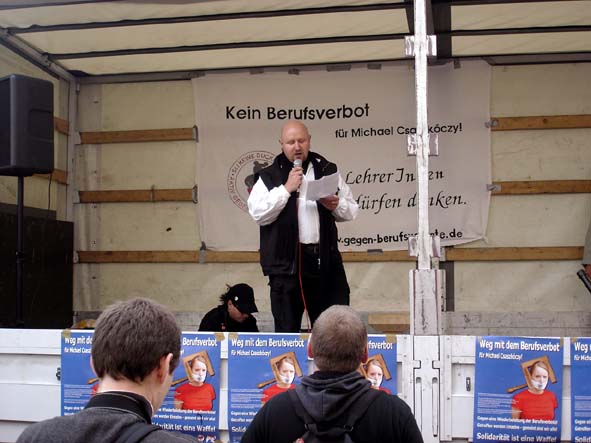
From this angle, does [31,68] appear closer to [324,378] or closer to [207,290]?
[207,290]

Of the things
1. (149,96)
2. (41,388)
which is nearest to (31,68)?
(149,96)

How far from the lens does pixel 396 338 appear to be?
381cm

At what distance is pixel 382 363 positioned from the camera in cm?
379

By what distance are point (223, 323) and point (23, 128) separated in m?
2.06

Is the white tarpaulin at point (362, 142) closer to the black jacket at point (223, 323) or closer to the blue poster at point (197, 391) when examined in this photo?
the black jacket at point (223, 323)

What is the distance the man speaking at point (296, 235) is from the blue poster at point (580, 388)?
142 cm

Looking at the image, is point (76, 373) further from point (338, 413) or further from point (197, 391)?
point (338, 413)

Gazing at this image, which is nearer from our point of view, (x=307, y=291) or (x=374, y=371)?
(x=374, y=371)

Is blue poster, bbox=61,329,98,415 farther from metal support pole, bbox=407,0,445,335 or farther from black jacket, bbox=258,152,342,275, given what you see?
metal support pole, bbox=407,0,445,335

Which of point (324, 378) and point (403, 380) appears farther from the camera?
point (403, 380)

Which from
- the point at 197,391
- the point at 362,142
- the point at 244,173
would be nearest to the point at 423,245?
the point at 197,391

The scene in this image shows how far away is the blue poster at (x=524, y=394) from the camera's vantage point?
144 inches

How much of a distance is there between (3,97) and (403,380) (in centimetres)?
344

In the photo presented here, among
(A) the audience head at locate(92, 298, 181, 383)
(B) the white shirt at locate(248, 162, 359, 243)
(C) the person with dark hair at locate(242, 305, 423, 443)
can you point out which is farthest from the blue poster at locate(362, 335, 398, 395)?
(A) the audience head at locate(92, 298, 181, 383)
